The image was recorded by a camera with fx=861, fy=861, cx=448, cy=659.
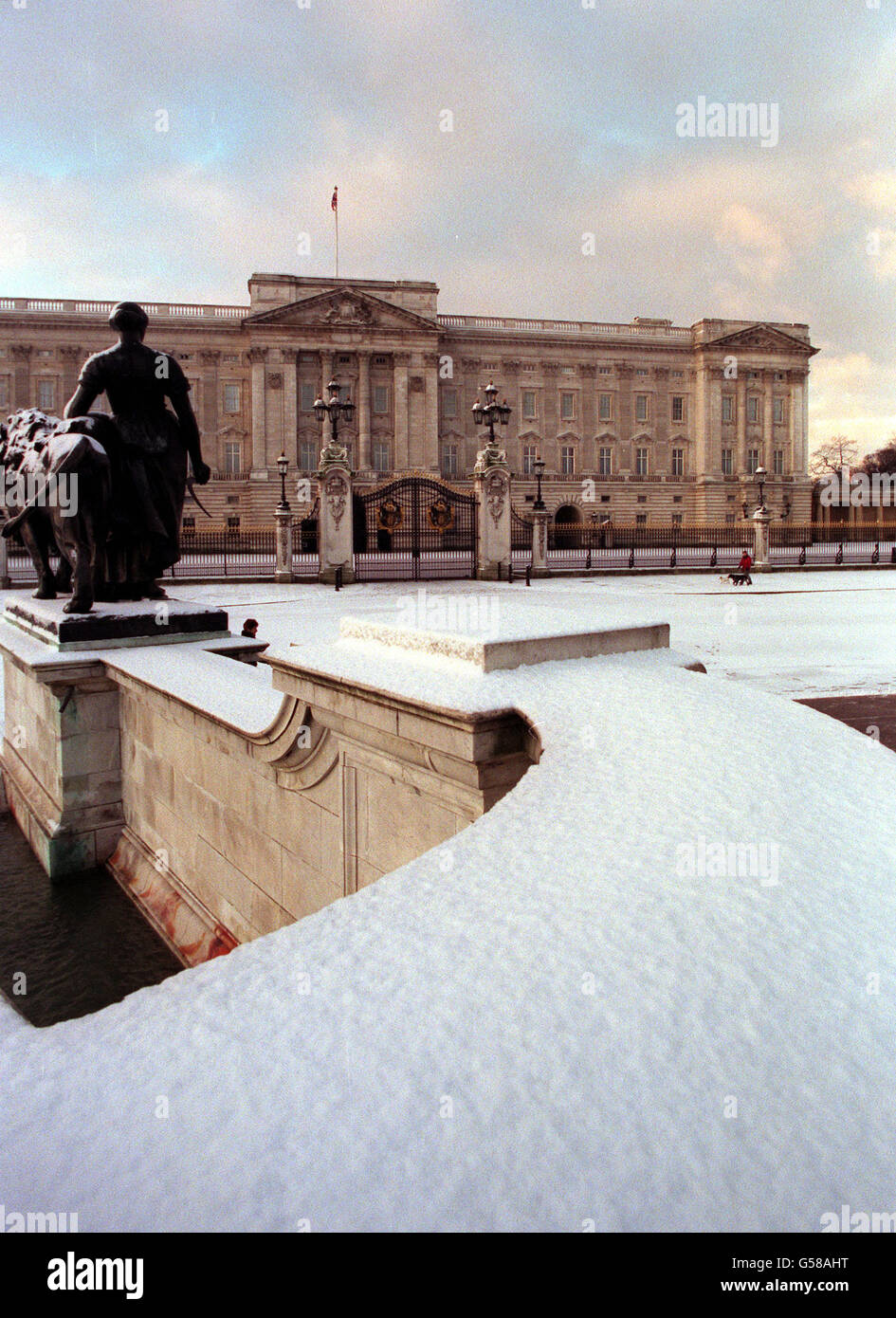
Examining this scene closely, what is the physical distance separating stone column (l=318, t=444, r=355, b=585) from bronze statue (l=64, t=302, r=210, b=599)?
18.4m

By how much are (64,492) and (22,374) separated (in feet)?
177

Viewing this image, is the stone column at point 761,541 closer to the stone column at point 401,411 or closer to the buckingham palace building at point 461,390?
the buckingham palace building at point 461,390

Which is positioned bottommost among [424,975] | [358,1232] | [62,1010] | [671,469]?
[62,1010]

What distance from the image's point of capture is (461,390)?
57656mm

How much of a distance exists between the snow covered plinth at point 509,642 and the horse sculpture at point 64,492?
3.48 m

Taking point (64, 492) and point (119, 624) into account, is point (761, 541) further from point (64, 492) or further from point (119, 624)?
point (64, 492)

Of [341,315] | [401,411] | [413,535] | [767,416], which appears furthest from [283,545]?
[767,416]

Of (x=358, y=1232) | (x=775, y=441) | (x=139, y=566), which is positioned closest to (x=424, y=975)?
(x=358, y=1232)

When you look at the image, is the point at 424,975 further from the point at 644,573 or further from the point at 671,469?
the point at 671,469

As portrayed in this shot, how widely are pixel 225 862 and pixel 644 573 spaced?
25437 mm

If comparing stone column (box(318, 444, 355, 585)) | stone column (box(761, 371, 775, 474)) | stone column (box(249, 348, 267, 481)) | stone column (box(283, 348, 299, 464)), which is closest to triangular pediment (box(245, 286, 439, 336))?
stone column (box(283, 348, 299, 464))

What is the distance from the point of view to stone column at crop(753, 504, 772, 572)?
29734mm

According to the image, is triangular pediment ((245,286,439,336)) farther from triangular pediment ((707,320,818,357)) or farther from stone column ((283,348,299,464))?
triangular pediment ((707,320,818,357))

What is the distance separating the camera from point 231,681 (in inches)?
221
